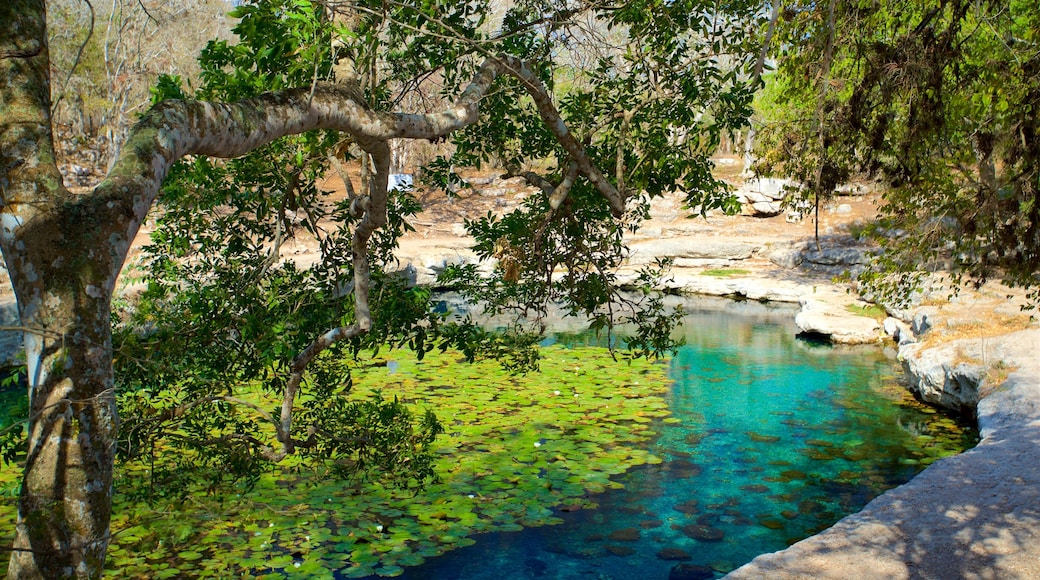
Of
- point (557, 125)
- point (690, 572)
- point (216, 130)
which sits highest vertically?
point (557, 125)

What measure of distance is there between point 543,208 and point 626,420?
3.80 metres

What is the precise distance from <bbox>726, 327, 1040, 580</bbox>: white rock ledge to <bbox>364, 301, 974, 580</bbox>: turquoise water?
1045 mm

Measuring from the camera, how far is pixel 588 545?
561 cm

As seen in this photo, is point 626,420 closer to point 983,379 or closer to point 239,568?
point 983,379

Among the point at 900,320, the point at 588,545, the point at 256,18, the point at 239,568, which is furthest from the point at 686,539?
the point at 900,320

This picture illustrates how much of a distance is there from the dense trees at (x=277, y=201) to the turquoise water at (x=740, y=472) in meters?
1.58

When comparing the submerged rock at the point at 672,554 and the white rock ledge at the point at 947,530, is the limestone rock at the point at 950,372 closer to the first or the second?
the white rock ledge at the point at 947,530

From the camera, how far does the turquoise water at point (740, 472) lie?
17.8 ft

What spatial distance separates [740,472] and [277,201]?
4.73 metres

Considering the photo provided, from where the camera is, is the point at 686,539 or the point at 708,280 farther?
the point at 708,280

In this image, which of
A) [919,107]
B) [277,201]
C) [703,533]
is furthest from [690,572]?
[277,201]

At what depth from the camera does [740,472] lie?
7.05 meters

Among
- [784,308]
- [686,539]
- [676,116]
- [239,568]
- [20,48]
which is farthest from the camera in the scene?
[784,308]

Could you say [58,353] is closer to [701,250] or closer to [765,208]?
[701,250]
